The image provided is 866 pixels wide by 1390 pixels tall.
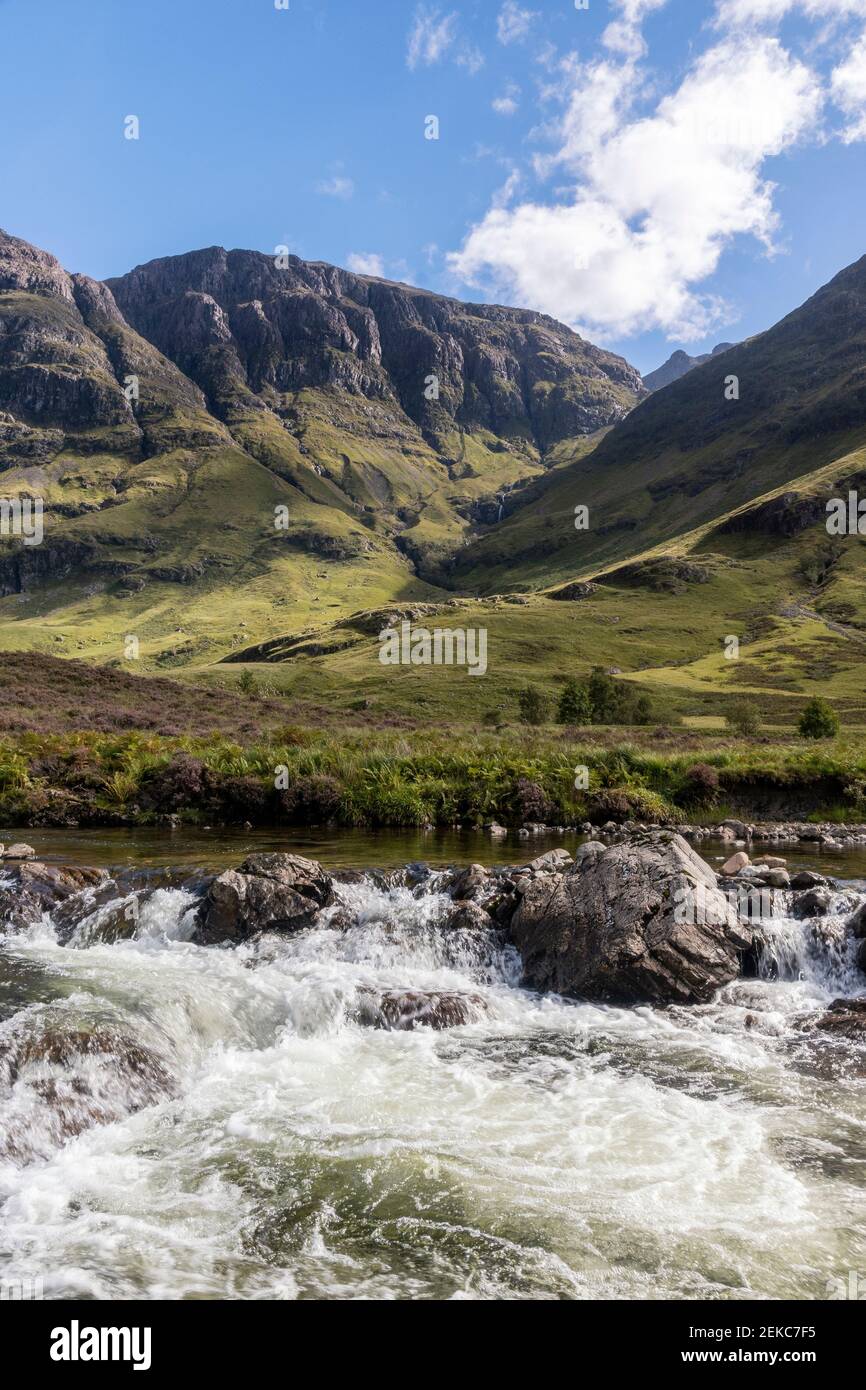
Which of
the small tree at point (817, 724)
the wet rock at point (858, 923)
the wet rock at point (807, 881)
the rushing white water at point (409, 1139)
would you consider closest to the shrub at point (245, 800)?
the rushing white water at point (409, 1139)

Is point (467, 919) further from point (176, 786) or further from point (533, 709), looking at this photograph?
point (533, 709)

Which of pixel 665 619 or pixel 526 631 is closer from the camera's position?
pixel 526 631

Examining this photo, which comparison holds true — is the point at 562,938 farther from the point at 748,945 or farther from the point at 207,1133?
the point at 207,1133

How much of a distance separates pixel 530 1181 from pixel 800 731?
2387 inches

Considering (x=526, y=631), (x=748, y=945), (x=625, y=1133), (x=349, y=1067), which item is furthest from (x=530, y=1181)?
(x=526, y=631)

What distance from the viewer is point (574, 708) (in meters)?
75.1

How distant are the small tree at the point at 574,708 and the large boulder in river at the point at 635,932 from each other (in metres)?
56.8

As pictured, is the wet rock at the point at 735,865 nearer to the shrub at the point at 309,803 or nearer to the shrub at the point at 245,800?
the shrub at the point at 309,803

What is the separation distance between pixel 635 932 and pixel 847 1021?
4.10 meters

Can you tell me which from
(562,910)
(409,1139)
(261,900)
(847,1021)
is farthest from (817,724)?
(409,1139)

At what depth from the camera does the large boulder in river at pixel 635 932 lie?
638 inches

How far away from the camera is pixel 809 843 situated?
31.6 metres

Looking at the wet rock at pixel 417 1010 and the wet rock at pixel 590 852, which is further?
the wet rock at pixel 590 852

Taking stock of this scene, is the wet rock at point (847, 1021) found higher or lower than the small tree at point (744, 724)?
lower
